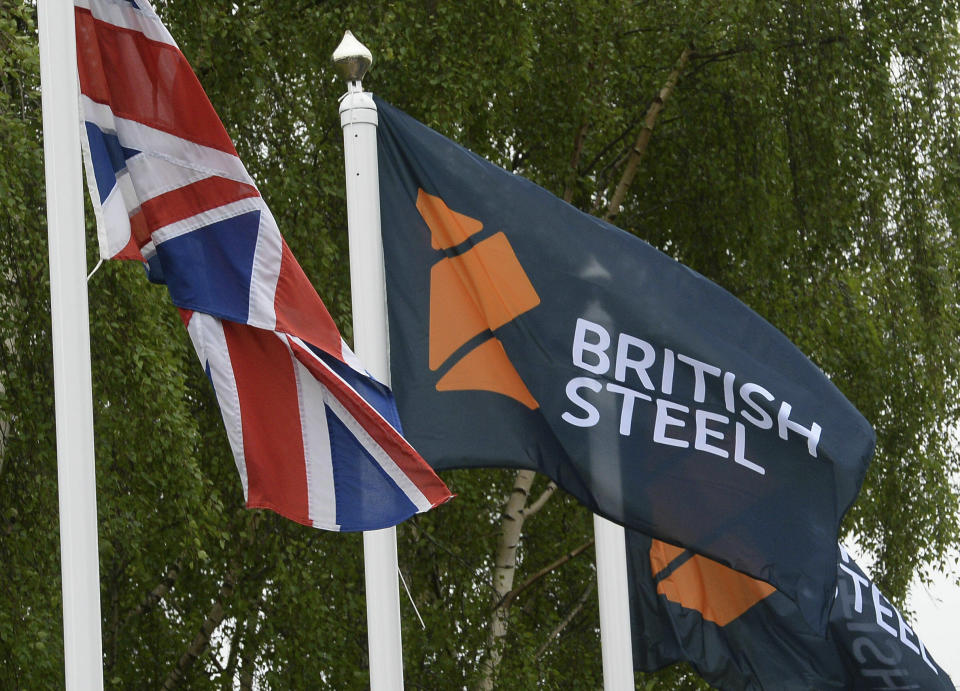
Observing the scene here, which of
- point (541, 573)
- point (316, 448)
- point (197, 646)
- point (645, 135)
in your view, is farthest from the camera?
point (645, 135)

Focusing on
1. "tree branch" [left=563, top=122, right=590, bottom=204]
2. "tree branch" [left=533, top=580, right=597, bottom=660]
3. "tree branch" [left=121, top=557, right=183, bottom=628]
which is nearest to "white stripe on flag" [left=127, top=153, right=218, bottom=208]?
"tree branch" [left=121, top=557, right=183, bottom=628]

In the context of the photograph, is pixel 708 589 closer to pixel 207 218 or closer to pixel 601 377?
pixel 601 377

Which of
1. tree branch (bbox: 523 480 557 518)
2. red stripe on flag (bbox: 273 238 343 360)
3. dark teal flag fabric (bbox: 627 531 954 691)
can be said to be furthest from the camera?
tree branch (bbox: 523 480 557 518)

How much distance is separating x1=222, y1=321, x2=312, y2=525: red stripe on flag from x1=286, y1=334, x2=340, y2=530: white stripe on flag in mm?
14

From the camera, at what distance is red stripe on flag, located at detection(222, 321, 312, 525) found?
4418 millimetres

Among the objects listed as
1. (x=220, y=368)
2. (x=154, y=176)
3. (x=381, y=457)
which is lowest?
(x=381, y=457)

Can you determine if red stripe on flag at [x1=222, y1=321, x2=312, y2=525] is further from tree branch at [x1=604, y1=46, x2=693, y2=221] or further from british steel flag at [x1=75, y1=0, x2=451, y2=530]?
tree branch at [x1=604, y1=46, x2=693, y2=221]

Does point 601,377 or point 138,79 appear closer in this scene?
point 138,79

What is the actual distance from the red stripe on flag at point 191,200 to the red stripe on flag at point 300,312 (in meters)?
0.19

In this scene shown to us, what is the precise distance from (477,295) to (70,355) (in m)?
1.56

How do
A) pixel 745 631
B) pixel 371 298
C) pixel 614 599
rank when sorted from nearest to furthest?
pixel 371 298 < pixel 614 599 < pixel 745 631

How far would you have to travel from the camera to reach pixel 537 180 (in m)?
11.3

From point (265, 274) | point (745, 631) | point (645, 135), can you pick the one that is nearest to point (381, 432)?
point (265, 274)

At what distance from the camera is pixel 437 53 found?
945cm
